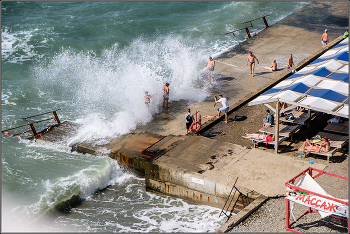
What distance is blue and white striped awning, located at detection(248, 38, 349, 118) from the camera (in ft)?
40.9

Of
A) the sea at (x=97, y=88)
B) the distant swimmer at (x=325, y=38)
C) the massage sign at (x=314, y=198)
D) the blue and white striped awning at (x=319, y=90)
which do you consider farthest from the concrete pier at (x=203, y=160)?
the distant swimmer at (x=325, y=38)

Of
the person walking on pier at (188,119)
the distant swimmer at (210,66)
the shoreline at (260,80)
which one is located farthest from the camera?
the distant swimmer at (210,66)

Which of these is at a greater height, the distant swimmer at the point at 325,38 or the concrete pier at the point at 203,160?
the distant swimmer at the point at 325,38

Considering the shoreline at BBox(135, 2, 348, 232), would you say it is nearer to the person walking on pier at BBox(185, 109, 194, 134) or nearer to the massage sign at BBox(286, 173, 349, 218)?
the person walking on pier at BBox(185, 109, 194, 134)

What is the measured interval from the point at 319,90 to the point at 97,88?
12855 mm

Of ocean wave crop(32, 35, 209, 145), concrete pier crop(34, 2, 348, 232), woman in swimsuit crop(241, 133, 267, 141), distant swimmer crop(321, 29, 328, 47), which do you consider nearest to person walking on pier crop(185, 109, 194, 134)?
concrete pier crop(34, 2, 348, 232)

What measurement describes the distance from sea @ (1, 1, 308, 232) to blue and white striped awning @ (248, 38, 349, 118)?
167 inches

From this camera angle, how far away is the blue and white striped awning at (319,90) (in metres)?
12.5

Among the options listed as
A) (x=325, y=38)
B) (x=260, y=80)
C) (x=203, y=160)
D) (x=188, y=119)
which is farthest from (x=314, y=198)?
(x=325, y=38)

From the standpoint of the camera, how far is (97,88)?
886 inches

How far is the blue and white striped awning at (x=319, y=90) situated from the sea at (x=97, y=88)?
13.9ft

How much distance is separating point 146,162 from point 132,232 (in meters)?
2.39

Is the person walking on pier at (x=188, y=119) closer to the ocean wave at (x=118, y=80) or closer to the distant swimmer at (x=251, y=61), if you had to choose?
the ocean wave at (x=118, y=80)

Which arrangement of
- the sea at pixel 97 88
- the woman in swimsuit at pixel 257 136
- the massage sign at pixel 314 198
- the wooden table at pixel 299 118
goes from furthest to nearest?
the wooden table at pixel 299 118, the woman in swimsuit at pixel 257 136, the sea at pixel 97 88, the massage sign at pixel 314 198
